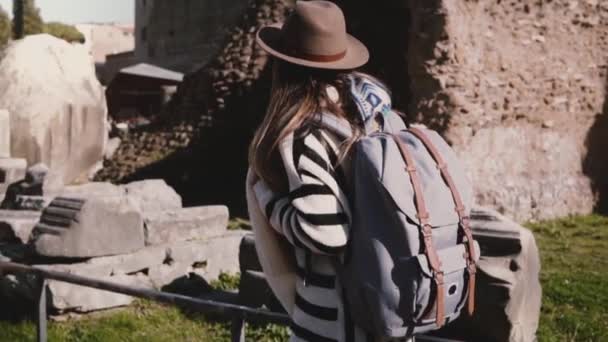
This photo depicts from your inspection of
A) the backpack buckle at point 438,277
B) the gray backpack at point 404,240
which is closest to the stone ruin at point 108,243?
the gray backpack at point 404,240

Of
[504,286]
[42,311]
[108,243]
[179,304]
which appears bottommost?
[108,243]

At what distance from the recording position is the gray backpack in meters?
1.79

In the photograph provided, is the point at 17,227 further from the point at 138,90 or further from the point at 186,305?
the point at 138,90

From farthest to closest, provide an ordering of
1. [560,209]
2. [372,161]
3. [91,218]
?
[560,209] → [91,218] → [372,161]

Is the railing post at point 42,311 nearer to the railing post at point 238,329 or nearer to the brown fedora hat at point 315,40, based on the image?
the railing post at point 238,329

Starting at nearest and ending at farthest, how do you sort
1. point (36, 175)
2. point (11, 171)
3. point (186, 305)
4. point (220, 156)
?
A: point (186, 305) < point (36, 175) < point (11, 171) < point (220, 156)

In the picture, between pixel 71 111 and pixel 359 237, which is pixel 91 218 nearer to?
pixel 359 237

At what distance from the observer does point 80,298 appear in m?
4.70

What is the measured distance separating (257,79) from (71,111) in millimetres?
2528

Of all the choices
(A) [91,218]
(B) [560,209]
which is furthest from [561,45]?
(A) [91,218]

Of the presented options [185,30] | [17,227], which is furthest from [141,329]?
[185,30]

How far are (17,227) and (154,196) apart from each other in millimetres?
1243

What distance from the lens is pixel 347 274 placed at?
188cm

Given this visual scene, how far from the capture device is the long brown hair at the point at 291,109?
76.4 inches
